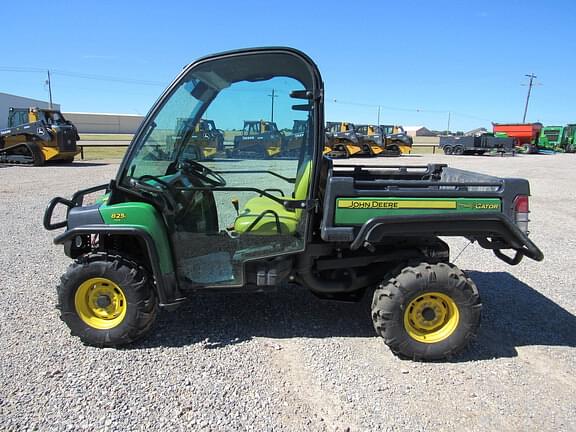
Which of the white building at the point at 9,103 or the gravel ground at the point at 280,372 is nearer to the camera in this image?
the gravel ground at the point at 280,372

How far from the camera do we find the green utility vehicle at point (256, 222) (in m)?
3.12

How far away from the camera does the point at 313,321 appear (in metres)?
3.84

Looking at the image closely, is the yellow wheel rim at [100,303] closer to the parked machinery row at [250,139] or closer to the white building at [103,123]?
the parked machinery row at [250,139]

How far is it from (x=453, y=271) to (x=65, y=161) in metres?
18.0

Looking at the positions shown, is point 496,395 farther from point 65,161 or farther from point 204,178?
point 65,161

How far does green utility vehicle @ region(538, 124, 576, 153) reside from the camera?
124 feet

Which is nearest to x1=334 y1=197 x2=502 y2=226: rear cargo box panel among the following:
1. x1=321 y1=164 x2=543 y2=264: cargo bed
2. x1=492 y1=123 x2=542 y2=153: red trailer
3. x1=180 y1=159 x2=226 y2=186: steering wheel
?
x1=321 y1=164 x2=543 y2=264: cargo bed

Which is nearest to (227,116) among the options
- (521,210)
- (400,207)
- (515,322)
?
(400,207)

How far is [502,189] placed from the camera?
124 inches

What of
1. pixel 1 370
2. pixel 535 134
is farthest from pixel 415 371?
pixel 535 134

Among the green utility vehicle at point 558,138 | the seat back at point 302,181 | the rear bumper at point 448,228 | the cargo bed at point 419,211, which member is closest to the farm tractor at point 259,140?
the seat back at point 302,181

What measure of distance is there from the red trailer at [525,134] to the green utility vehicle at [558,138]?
114 cm

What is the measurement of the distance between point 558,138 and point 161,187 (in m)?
43.2

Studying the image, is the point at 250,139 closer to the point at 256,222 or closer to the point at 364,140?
the point at 256,222
